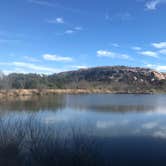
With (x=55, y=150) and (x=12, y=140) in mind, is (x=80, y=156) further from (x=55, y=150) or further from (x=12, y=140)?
(x=12, y=140)

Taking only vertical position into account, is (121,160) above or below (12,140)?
below

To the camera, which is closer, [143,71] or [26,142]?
[26,142]

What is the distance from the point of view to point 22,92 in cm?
5391

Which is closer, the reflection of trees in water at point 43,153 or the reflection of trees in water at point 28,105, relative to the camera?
the reflection of trees in water at point 43,153

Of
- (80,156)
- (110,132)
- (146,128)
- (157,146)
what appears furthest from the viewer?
(146,128)

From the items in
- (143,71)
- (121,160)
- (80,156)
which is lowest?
(121,160)

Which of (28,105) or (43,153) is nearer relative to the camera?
(43,153)

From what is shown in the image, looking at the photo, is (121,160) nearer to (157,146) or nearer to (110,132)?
(157,146)

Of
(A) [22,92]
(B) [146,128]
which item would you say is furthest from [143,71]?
(B) [146,128]

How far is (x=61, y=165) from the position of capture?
24.7 ft

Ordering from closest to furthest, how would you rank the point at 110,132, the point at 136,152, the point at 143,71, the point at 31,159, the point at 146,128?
the point at 31,159 → the point at 136,152 → the point at 110,132 → the point at 146,128 → the point at 143,71

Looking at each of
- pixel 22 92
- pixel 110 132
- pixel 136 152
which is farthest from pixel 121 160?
pixel 22 92

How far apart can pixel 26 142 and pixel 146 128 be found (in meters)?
8.80

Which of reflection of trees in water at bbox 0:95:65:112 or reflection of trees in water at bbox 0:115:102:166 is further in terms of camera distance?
reflection of trees in water at bbox 0:95:65:112
